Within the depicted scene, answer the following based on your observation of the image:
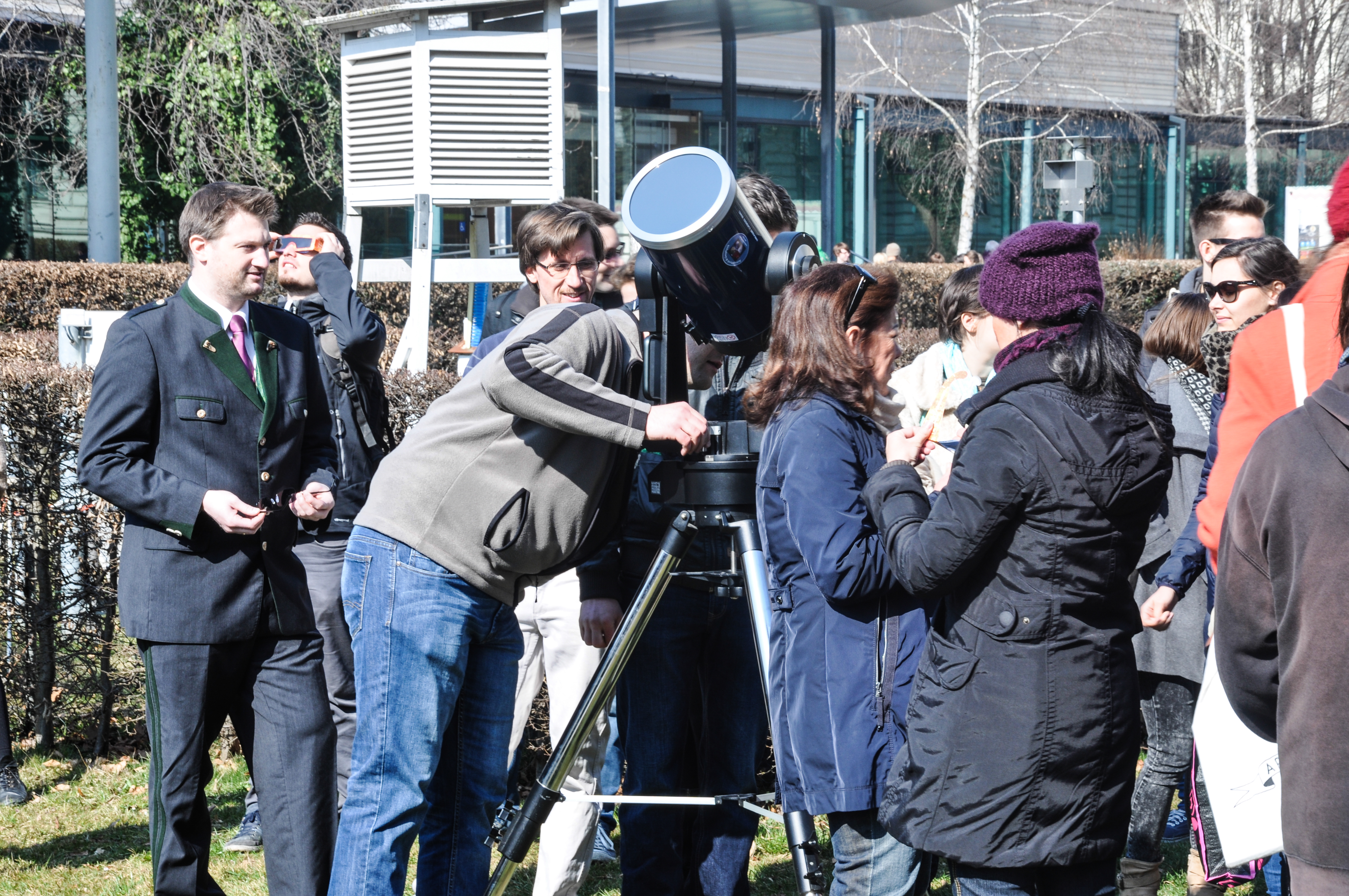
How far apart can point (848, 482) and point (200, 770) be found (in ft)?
6.33

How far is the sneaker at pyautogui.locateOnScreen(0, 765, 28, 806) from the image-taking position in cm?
491

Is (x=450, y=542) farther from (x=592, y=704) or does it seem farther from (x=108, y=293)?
(x=108, y=293)

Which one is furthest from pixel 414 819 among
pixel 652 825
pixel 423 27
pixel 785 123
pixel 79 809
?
pixel 785 123

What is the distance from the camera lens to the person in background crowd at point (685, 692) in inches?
136

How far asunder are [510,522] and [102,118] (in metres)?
7.25

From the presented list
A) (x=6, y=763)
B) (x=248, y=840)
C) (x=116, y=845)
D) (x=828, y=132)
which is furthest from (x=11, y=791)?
(x=828, y=132)

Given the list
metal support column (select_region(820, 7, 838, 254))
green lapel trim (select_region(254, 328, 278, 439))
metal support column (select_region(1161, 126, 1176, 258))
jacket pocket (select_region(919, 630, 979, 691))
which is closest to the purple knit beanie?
jacket pocket (select_region(919, 630, 979, 691))

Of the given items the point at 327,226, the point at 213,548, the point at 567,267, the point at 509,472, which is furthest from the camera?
the point at 327,226

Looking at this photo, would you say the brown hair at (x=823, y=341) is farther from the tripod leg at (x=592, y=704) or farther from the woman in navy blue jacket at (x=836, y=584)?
the tripod leg at (x=592, y=704)

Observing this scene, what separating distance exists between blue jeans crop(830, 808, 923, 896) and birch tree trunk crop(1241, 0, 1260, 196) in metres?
29.9

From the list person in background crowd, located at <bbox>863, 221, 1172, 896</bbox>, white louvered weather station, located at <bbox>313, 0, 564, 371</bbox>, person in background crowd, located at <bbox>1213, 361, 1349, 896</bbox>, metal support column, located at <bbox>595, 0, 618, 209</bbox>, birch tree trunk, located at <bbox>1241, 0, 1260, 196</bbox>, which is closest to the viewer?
person in background crowd, located at <bbox>1213, 361, 1349, 896</bbox>

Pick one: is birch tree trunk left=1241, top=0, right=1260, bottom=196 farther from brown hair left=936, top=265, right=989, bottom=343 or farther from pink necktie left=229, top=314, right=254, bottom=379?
pink necktie left=229, top=314, right=254, bottom=379

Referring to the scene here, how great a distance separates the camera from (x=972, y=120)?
84.9 feet

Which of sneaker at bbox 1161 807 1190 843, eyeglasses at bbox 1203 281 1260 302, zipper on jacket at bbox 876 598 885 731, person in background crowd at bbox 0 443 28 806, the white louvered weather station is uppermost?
the white louvered weather station
